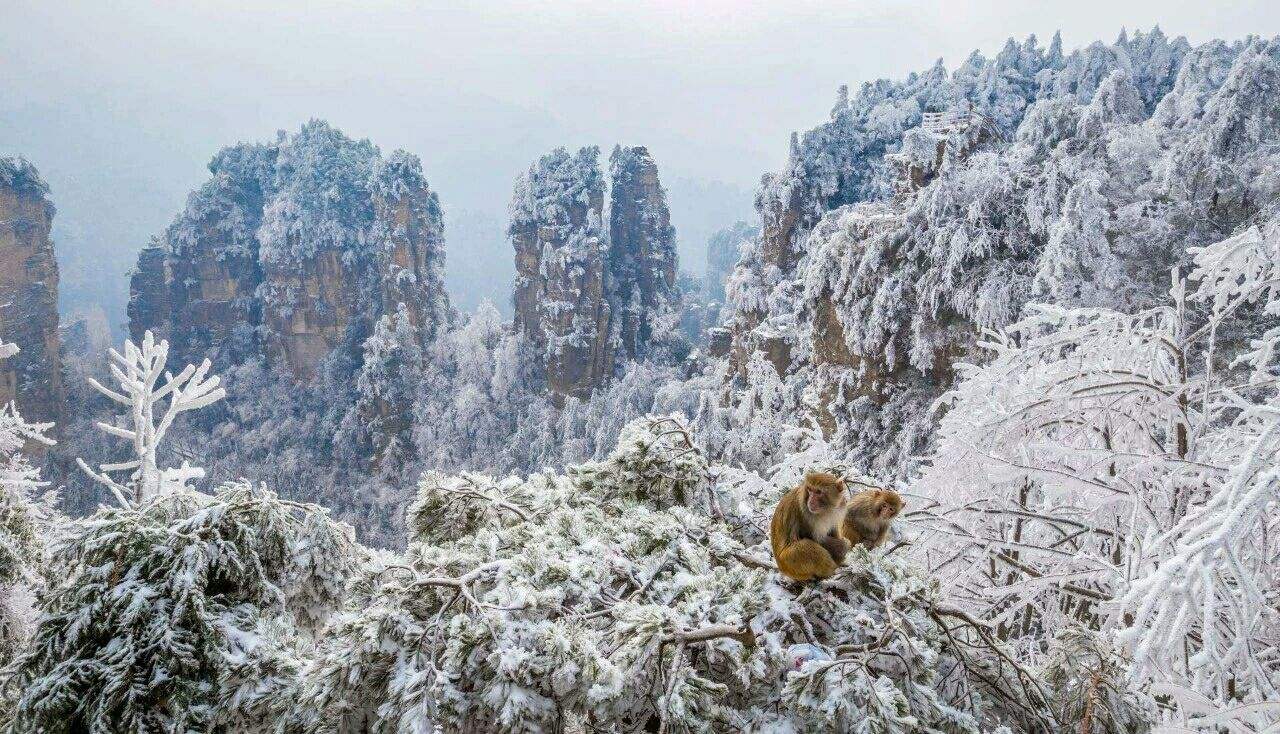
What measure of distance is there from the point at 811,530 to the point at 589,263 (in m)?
24.2

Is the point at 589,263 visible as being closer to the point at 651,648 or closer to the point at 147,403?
the point at 147,403

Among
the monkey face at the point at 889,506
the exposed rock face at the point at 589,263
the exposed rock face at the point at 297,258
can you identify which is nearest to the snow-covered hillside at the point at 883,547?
the monkey face at the point at 889,506

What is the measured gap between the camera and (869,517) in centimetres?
211

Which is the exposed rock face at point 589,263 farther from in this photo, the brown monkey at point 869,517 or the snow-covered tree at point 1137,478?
the brown monkey at point 869,517

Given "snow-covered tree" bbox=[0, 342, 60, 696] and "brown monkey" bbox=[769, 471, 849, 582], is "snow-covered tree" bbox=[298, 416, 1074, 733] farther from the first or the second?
"snow-covered tree" bbox=[0, 342, 60, 696]

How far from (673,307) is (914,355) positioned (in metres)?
19.8

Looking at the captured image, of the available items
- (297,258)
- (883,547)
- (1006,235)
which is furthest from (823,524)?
(297,258)

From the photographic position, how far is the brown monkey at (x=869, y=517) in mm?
2088

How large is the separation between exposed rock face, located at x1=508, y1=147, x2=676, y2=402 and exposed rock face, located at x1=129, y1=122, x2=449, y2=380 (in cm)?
505

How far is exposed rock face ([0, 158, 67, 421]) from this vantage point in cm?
2380

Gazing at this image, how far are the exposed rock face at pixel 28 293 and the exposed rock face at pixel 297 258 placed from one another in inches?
231

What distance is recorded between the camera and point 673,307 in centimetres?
2853

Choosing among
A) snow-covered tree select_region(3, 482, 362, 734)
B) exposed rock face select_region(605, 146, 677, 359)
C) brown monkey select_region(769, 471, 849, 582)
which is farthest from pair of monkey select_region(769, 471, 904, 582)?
exposed rock face select_region(605, 146, 677, 359)

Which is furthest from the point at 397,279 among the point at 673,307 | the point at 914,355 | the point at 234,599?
the point at 234,599
